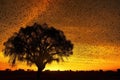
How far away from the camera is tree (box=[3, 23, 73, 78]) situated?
266 ft

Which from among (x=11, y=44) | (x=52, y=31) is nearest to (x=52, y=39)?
(x=52, y=31)

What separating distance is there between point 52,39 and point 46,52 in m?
3.16

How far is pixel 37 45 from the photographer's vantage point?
266ft

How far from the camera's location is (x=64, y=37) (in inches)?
3334

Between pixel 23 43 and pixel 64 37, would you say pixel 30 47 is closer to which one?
pixel 23 43

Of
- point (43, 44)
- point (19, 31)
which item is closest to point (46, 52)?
point (43, 44)

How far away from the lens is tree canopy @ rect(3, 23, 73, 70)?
81000 millimetres

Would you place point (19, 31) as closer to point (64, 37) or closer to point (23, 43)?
point (23, 43)

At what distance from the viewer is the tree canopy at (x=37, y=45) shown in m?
81.0

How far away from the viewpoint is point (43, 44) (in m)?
80.9
